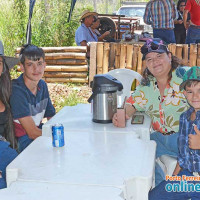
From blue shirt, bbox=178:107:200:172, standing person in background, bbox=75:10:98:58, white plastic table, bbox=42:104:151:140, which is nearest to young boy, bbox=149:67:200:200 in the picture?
blue shirt, bbox=178:107:200:172

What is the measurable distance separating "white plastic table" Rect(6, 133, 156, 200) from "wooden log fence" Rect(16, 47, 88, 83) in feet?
17.7

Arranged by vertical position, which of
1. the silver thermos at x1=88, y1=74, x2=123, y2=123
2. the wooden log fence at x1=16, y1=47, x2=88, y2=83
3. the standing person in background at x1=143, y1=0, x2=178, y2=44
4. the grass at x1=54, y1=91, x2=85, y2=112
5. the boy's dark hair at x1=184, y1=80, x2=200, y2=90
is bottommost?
the grass at x1=54, y1=91, x2=85, y2=112

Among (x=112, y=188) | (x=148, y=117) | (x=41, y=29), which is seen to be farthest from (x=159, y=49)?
(x=41, y=29)

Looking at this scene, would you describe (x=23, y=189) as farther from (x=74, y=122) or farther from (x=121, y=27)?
(x=121, y=27)

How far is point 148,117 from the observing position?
3.19 meters

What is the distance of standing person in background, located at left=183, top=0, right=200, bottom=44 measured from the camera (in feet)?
23.9

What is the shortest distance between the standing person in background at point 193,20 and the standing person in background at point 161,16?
1.07 ft

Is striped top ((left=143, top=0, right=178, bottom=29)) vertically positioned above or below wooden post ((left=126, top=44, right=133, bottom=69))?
above

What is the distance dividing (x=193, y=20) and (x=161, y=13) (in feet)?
2.12

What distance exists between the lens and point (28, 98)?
3.28m

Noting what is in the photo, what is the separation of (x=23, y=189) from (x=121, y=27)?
10.1 m

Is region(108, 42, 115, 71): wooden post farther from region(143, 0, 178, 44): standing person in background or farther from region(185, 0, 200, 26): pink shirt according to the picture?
region(185, 0, 200, 26): pink shirt

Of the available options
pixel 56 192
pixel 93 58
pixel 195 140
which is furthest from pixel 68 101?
pixel 56 192

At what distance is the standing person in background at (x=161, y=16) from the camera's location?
752 cm
